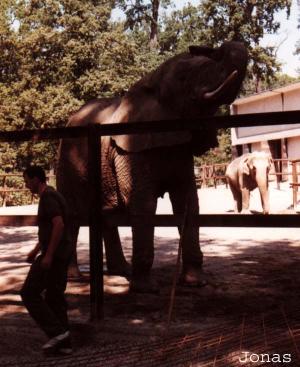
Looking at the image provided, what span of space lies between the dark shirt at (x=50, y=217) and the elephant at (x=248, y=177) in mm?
11045

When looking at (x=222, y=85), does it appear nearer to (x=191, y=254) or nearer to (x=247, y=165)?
(x=191, y=254)

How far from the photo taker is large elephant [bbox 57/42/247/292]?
5.50 metres

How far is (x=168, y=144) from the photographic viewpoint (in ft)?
18.6

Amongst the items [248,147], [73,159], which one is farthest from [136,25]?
[73,159]

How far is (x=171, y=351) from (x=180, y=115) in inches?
107

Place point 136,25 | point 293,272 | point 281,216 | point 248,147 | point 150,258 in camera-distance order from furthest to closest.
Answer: point 136,25 < point 248,147 < point 293,272 < point 150,258 < point 281,216

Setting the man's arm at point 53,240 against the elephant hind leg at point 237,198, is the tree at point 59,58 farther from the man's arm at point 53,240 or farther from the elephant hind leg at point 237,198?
the man's arm at point 53,240

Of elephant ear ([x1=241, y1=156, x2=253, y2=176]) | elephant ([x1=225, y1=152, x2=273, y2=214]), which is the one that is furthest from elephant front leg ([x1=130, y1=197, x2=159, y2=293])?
elephant ear ([x1=241, y1=156, x2=253, y2=176])

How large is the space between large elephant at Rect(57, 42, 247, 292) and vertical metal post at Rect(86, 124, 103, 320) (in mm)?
823

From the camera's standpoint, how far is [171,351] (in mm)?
3750

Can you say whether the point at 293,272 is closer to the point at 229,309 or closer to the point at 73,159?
the point at 229,309

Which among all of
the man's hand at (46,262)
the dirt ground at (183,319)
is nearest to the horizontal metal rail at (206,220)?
the dirt ground at (183,319)

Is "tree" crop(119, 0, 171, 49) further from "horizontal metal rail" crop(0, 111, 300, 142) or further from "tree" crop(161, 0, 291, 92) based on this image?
"horizontal metal rail" crop(0, 111, 300, 142)

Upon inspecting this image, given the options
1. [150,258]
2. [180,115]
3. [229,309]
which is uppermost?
[180,115]
